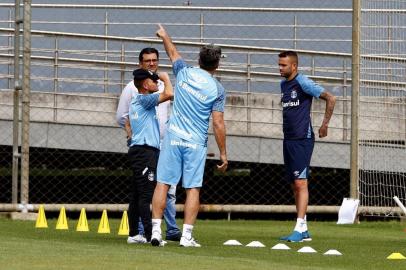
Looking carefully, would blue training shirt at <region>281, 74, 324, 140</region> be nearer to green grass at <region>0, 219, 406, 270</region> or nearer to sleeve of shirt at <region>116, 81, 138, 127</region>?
green grass at <region>0, 219, 406, 270</region>

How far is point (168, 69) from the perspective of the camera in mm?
22766

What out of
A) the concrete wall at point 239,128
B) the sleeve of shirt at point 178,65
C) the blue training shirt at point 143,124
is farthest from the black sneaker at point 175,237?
the concrete wall at point 239,128

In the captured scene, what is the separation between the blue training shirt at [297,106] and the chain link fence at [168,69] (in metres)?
6.52

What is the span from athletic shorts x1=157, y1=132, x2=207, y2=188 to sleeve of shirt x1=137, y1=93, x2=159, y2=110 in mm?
395

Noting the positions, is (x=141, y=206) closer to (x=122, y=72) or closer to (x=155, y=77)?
(x=155, y=77)

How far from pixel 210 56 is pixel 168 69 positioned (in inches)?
421

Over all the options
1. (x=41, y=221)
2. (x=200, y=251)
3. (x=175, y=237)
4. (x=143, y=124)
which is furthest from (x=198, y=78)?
(x=41, y=221)

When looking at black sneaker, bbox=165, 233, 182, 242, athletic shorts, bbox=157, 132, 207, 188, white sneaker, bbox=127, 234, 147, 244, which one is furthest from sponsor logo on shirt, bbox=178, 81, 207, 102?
black sneaker, bbox=165, 233, 182, 242

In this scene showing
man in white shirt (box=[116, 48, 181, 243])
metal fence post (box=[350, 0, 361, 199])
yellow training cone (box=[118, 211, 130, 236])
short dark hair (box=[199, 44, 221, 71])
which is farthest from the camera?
metal fence post (box=[350, 0, 361, 199])

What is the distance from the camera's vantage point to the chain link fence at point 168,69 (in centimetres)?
2077

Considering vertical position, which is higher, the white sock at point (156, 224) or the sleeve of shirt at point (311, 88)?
the sleeve of shirt at point (311, 88)

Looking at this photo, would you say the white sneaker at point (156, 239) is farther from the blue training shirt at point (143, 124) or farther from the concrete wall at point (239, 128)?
the concrete wall at point (239, 128)

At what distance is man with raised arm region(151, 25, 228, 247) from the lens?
12.1 metres

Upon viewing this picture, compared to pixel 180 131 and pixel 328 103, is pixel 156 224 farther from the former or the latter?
pixel 328 103
